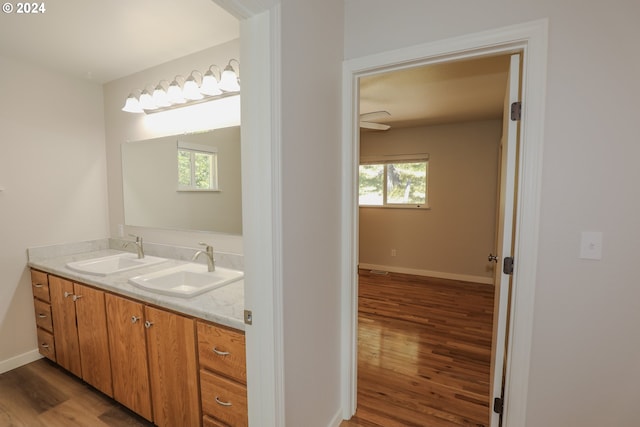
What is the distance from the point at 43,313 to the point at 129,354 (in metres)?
1.24

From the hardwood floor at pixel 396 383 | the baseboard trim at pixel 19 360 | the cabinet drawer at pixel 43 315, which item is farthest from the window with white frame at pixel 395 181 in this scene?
the baseboard trim at pixel 19 360

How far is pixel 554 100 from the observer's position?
4.06 feet

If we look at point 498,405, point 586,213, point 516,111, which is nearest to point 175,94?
point 516,111

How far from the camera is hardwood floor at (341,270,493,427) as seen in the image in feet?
6.12

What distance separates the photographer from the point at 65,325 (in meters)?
2.13

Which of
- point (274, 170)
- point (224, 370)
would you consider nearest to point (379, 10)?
point (274, 170)

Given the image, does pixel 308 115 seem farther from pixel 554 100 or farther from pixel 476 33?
pixel 554 100

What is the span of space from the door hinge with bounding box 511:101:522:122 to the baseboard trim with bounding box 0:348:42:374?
12.4 ft

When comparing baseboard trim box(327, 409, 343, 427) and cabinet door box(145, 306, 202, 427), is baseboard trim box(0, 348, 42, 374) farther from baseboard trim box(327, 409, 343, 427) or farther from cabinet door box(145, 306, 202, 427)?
baseboard trim box(327, 409, 343, 427)

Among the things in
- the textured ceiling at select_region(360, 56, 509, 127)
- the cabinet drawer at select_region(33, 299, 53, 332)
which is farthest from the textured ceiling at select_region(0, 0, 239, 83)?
the cabinet drawer at select_region(33, 299, 53, 332)

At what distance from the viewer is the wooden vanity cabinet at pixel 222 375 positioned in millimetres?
1311

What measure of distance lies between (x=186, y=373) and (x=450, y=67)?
285cm

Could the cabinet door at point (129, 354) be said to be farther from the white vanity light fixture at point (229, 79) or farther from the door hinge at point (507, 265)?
the door hinge at point (507, 265)

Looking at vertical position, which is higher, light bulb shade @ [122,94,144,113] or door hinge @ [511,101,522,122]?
light bulb shade @ [122,94,144,113]
